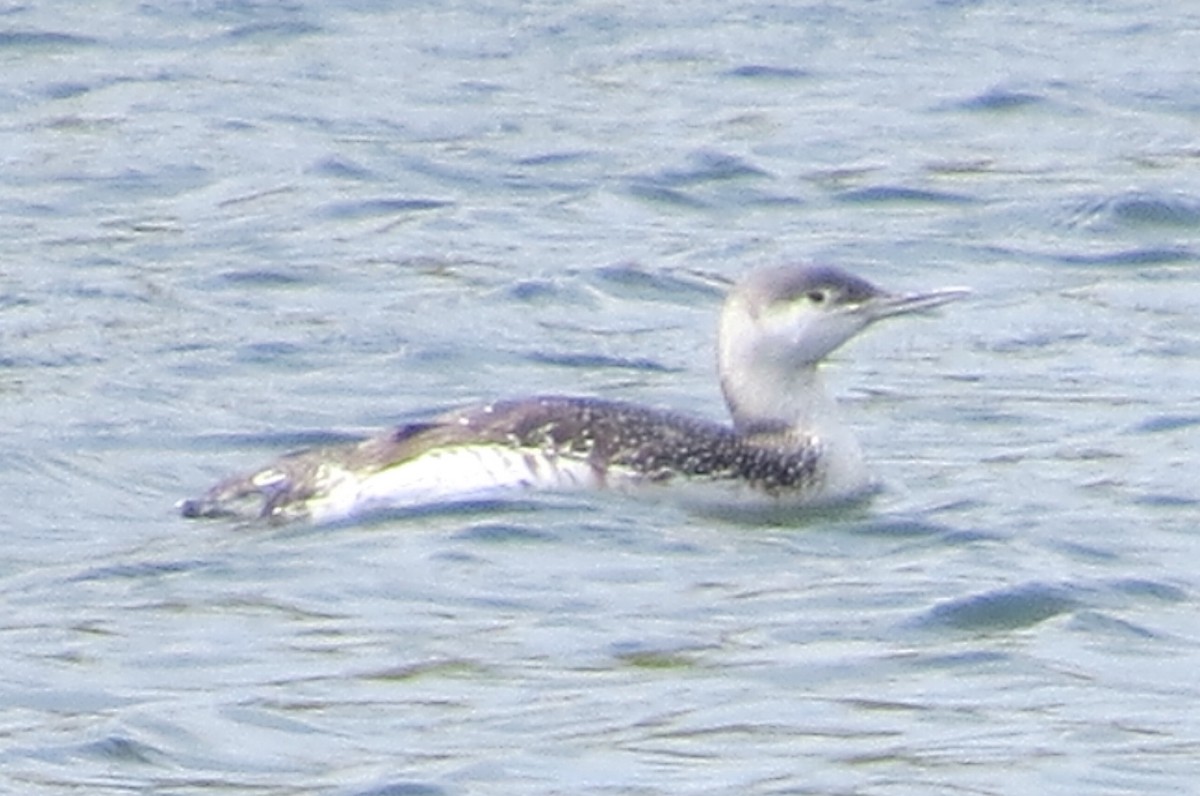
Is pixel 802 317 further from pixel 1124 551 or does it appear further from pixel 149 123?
pixel 149 123

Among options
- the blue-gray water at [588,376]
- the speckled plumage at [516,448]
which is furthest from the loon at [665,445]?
the blue-gray water at [588,376]

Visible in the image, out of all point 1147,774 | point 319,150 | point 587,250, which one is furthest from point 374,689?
point 319,150

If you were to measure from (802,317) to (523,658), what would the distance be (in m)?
2.27

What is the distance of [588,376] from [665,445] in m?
2.24

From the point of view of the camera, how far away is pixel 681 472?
11.1 meters

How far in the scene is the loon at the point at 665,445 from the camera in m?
10.9

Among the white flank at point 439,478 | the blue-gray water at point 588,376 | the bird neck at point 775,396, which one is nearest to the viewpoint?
the blue-gray water at point 588,376

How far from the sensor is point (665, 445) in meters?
11.0

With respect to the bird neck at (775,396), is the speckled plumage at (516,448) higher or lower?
lower

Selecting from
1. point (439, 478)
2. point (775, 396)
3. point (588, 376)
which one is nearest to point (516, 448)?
point (439, 478)

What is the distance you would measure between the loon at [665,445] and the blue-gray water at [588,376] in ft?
0.36

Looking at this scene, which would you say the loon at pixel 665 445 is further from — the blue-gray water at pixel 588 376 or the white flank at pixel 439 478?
the blue-gray water at pixel 588 376

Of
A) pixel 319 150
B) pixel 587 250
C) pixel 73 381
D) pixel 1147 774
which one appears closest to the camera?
pixel 1147 774

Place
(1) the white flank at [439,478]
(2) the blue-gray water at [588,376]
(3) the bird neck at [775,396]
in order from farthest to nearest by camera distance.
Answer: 1. (3) the bird neck at [775,396]
2. (1) the white flank at [439,478]
3. (2) the blue-gray water at [588,376]
